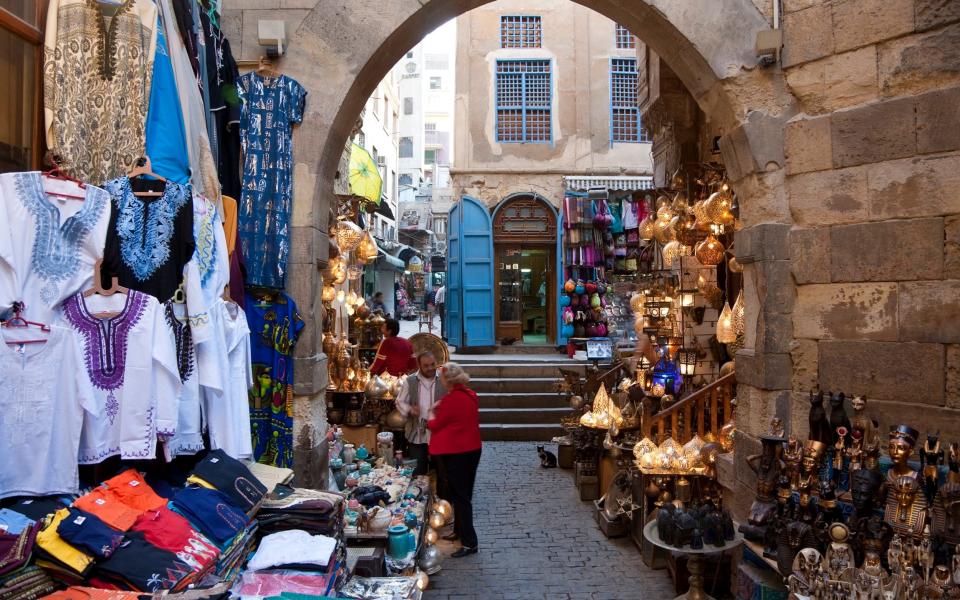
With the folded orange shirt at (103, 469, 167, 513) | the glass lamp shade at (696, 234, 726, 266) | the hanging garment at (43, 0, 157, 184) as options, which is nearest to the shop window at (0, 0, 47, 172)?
the hanging garment at (43, 0, 157, 184)

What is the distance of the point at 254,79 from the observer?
445 centimetres

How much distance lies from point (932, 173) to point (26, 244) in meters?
4.38

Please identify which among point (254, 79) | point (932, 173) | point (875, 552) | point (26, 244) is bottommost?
point (875, 552)

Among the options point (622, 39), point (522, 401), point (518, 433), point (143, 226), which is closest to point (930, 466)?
point (143, 226)

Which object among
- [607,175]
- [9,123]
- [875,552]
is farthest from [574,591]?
[607,175]

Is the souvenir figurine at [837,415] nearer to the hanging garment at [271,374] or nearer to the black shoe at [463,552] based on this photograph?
the black shoe at [463,552]

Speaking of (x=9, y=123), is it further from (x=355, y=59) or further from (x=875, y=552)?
(x=875, y=552)

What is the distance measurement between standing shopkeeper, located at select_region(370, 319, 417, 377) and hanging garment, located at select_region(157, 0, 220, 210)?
4059mm

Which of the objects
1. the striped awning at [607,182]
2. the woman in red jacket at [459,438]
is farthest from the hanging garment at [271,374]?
the striped awning at [607,182]

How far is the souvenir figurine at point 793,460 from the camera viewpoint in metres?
3.44

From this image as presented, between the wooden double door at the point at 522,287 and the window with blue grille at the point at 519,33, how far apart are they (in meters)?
4.72

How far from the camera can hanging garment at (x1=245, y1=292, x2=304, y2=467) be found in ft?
14.5

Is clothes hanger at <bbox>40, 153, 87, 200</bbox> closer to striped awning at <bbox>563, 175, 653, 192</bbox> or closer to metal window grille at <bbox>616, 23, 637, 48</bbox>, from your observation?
striped awning at <bbox>563, 175, 653, 192</bbox>

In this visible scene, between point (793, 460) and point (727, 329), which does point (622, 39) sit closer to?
point (727, 329)
